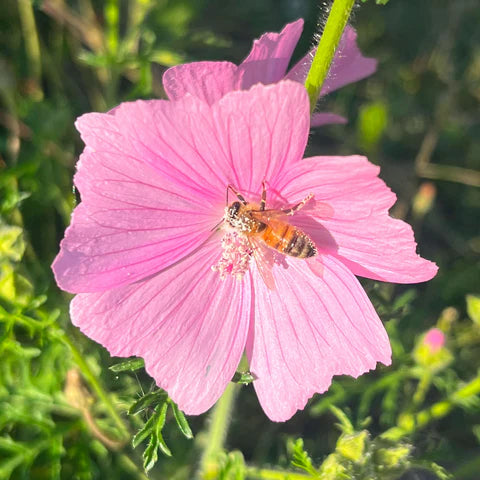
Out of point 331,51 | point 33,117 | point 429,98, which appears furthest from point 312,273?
point 429,98

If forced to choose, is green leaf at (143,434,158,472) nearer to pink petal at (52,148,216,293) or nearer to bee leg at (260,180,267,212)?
pink petal at (52,148,216,293)

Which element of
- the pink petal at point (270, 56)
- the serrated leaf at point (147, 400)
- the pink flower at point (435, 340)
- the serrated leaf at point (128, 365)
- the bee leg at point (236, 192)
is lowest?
the pink flower at point (435, 340)

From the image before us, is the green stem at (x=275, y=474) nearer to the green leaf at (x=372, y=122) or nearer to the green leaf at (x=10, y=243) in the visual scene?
the green leaf at (x=10, y=243)

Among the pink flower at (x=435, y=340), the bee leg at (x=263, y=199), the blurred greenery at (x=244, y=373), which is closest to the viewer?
the bee leg at (x=263, y=199)

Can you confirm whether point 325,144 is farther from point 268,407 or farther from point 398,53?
point 268,407

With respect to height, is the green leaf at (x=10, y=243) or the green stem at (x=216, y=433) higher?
the green leaf at (x=10, y=243)

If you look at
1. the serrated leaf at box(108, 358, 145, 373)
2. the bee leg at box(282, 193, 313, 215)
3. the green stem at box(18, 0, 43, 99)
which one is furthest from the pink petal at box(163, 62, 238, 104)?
the green stem at box(18, 0, 43, 99)

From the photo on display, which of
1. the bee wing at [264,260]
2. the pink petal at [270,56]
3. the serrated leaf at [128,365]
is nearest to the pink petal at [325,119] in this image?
the pink petal at [270,56]
